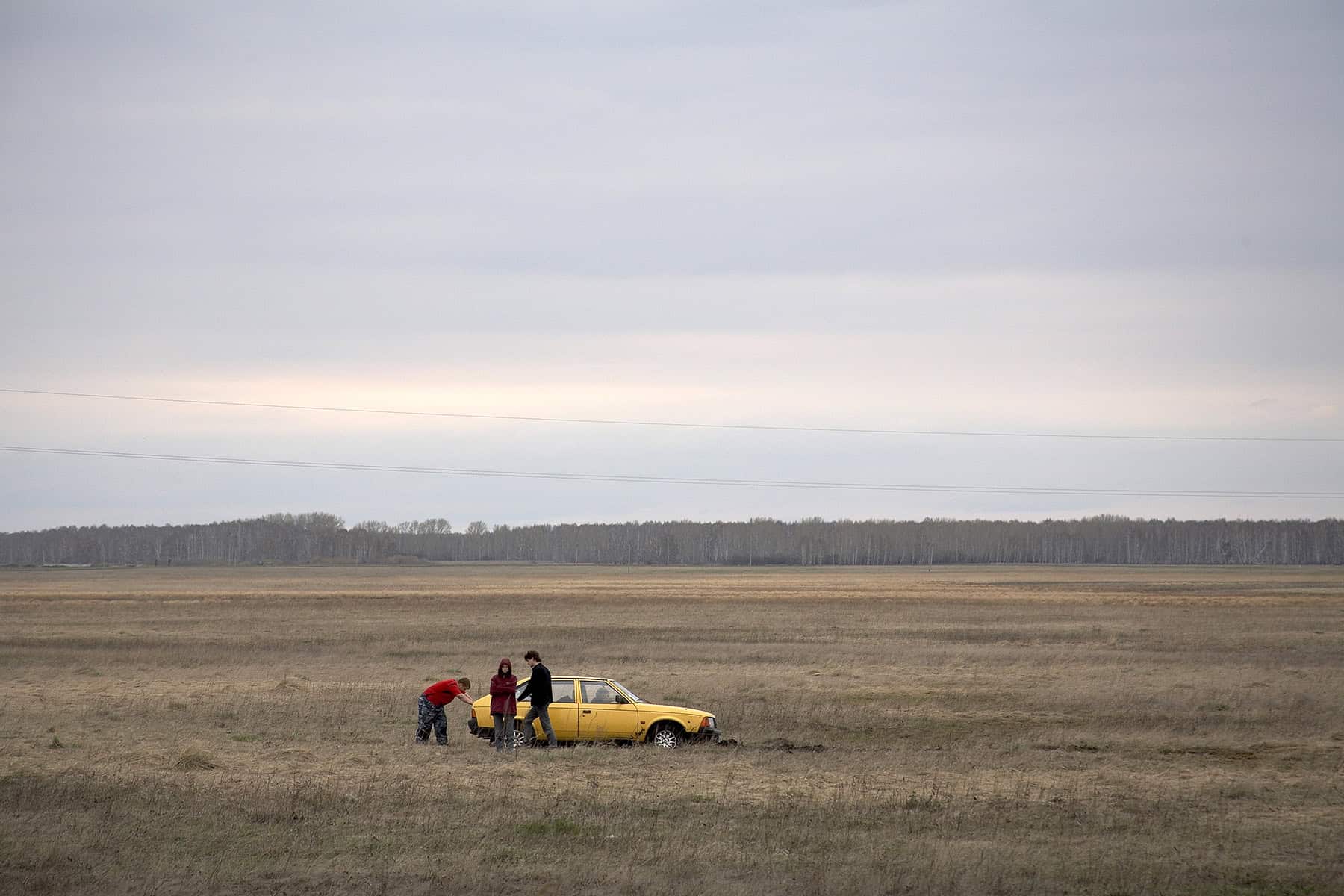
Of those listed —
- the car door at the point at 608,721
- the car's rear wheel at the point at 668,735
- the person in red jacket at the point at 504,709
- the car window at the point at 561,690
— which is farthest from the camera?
the car window at the point at 561,690

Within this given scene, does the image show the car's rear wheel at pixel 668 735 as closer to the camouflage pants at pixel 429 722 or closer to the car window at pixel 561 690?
the car window at pixel 561 690

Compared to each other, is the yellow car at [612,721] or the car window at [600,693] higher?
the car window at [600,693]

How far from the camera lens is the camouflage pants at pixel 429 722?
23500 mm

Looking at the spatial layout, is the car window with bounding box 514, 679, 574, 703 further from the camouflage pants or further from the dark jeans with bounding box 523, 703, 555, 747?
the camouflage pants

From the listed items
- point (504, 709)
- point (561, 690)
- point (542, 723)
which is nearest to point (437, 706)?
point (504, 709)

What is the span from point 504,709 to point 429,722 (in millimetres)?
2006

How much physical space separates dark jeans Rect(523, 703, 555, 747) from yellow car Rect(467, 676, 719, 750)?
4.0 inches

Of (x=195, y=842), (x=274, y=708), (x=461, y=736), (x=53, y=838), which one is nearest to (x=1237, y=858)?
(x=195, y=842)

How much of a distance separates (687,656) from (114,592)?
2803 inches

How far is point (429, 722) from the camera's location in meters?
23.6

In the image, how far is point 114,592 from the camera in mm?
98375

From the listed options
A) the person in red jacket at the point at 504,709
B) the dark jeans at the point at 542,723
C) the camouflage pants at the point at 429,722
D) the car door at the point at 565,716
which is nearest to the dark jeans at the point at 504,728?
the person in red jacket at the point at 504,709

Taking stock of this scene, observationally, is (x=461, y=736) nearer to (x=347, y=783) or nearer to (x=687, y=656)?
(x=347, y=783)

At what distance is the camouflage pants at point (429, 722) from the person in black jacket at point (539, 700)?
1.67 metres
